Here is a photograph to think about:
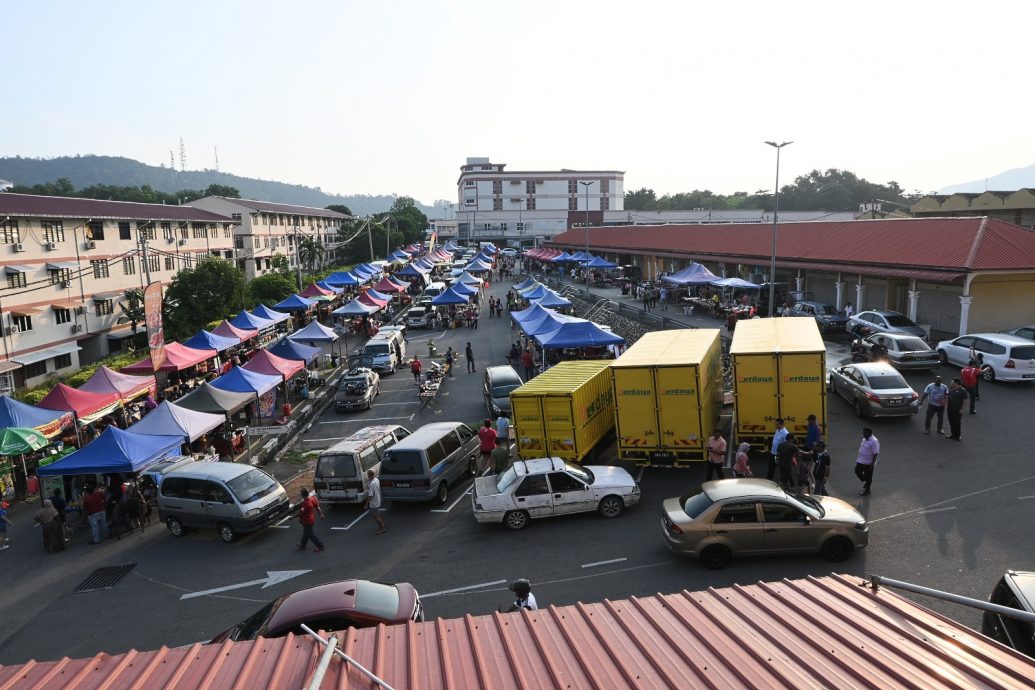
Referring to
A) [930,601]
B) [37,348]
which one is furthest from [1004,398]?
[37,348]

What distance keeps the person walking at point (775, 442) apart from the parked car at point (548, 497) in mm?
3043

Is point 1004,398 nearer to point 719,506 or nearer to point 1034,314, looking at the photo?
point 1034,314

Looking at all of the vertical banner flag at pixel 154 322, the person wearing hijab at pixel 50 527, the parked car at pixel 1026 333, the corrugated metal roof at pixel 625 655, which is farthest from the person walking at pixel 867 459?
the vertical banner flag at pixel 154 322

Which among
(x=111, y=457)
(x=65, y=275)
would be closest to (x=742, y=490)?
(x=111, y=457)

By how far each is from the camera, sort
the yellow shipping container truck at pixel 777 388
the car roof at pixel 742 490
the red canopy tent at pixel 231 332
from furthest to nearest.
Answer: the red canopy tent at pixel 231 332 → the yellow shipping container truck at pixel 777 388 → the car roof at pixel 742 490

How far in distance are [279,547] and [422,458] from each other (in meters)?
3.44

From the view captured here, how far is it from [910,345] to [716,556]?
14741 mm

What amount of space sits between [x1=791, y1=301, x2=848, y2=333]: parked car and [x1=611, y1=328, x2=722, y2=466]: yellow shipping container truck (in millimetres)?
16111

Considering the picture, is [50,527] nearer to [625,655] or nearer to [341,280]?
[625,655]

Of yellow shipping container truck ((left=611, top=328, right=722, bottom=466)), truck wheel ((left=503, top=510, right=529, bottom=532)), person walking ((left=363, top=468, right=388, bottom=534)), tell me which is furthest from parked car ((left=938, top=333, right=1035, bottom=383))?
A: person walking ((left=363, top=468, right=388, bottom=534))

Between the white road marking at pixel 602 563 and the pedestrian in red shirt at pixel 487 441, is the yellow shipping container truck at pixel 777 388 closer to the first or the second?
the white road marking at pixel 602 563

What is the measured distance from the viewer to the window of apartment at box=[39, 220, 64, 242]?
37.4m

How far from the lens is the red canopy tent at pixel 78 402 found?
1961 centimetres

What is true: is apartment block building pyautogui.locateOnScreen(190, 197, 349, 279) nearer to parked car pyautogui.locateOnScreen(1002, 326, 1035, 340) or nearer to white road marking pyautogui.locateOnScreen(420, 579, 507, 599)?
parked car pyautogui.locateOnScreen(1002, 326, 1035, 340)
